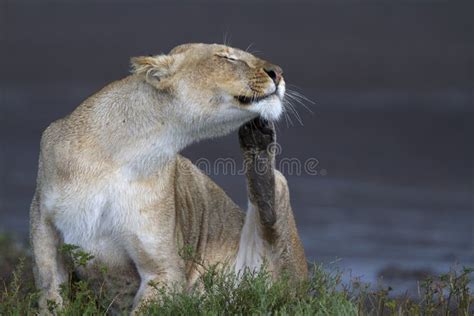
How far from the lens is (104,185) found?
699 cm

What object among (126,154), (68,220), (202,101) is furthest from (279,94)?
(68,220)

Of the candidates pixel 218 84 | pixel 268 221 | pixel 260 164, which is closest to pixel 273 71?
pixel 218 84

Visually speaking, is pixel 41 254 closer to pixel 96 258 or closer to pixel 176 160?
pixel 96 258

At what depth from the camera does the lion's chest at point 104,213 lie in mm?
6980

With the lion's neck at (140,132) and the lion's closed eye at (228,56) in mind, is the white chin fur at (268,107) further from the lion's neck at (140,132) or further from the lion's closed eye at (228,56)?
the lion's neck at (140,132)

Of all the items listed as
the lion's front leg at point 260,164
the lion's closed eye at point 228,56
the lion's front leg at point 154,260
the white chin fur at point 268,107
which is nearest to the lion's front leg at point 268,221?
the lion's front leg at point 260,164

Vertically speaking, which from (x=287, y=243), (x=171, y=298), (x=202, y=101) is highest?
(x=202, y=101)

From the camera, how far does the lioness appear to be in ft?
22.9

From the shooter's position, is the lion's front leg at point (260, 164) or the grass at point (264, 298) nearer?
the grass at point (264, 298)

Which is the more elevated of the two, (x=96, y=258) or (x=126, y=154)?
(x=126, y=154)

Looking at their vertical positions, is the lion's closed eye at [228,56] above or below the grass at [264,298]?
above

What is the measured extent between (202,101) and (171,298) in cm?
116

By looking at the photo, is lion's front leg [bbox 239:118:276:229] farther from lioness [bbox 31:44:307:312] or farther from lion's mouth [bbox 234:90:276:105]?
lion's mouth [bbox 234:90:276:105]

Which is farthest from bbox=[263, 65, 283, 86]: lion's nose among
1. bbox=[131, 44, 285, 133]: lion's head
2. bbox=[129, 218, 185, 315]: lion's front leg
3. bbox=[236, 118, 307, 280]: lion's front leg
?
bbox=[129, 218, 185, 315]: lion's front leg
